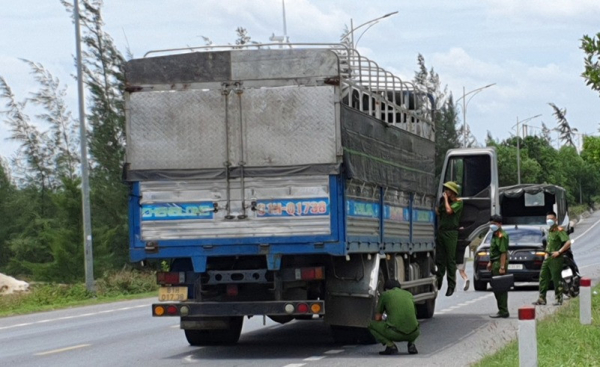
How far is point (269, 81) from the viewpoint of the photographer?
50.8 feet

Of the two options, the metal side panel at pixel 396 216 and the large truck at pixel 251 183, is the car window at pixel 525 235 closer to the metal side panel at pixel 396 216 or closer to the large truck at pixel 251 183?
the metal side panel at pixel 396 216

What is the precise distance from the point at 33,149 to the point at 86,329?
59.6 metres

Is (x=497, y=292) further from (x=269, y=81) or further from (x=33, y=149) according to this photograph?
(x=33, y=149)

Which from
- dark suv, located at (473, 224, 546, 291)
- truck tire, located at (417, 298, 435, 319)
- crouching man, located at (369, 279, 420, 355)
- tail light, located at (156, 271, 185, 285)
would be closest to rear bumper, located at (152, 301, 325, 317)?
tail light, located at (156, 271, 185, 285)

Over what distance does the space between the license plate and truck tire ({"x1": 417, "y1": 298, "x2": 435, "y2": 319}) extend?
24.0 ft

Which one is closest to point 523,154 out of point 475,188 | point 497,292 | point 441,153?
point 441,153

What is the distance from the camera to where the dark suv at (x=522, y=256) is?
102 feet

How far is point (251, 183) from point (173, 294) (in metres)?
1.70

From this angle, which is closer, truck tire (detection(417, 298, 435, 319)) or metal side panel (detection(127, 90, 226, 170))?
metal side panel (detection(127, 90, 226, 170))

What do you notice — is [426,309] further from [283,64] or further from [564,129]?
[564,129]

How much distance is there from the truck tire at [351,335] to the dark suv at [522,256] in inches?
563

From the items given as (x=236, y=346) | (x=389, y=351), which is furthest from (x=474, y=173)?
(x=389, y=351)

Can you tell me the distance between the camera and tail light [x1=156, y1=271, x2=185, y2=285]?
15836mm

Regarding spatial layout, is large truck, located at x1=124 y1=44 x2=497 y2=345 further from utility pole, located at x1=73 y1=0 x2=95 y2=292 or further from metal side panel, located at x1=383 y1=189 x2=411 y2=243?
utility pole, located at x1=73 y1=0 x2=95 y2=292
